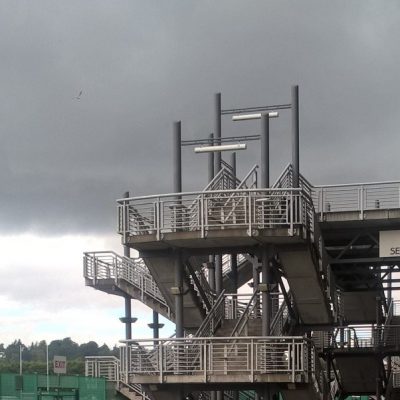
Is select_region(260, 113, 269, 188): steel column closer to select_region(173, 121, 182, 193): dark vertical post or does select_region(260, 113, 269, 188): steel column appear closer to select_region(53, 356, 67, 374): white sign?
select_region(173, 121, 182, 193): dark vertical post

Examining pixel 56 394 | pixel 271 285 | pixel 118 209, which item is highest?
pixel 118 209

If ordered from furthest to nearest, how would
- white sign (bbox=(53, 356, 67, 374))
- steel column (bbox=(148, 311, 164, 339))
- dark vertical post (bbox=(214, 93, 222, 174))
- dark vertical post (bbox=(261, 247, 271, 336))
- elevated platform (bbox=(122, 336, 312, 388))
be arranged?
steel column (bbox=(148, 311, 164, 339))
white sign (bbox=(53, 356, 67, 374))
dark vertical post (bbox=(214, 93, 222, 174))
dark vertical post (bbox=(261, 247, 271, 336))
elevated platform (bbox=(122, 336, 312, 388))

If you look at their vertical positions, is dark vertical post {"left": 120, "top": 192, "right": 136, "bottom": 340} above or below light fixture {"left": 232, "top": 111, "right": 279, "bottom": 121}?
below

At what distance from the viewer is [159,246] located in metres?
37.3

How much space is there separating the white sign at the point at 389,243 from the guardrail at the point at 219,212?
4.15 m

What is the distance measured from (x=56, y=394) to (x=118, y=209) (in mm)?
9690

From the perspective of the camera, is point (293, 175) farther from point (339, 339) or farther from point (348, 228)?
point (339, 339)

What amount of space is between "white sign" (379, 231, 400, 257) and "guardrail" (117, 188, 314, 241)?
4.15m

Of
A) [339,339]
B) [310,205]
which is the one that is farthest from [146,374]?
[339,339]

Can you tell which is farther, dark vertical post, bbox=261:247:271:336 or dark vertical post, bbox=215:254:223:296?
dark vertical post, bbox=215:254:223:296

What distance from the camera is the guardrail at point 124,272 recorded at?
165 ft

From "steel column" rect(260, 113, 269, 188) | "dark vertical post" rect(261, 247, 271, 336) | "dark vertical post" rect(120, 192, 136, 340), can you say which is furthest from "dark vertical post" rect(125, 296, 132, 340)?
"dark vertical post" rect(261, 247, 271, 336)

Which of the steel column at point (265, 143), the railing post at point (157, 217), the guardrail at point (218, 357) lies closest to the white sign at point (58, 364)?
the guardrail at point (218, 357)

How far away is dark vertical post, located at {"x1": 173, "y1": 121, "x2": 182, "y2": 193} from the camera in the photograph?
127 ft
